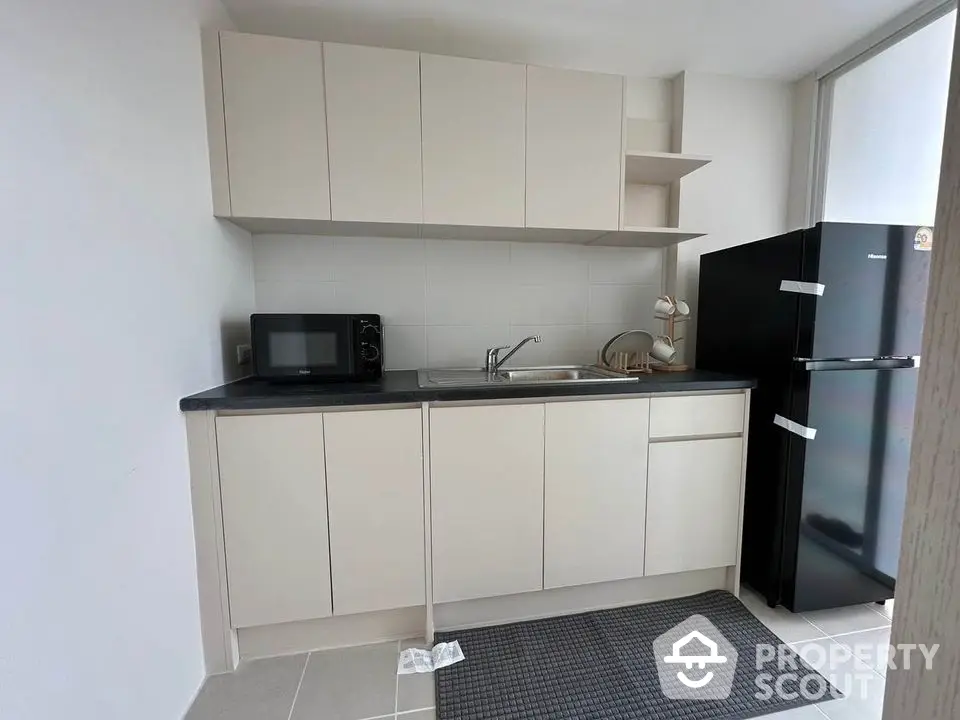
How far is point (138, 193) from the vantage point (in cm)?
107

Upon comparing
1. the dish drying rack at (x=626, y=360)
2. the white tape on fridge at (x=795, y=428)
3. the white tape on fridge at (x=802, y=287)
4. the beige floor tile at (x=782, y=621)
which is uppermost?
the white tape on fridge at (x=802, y=287)

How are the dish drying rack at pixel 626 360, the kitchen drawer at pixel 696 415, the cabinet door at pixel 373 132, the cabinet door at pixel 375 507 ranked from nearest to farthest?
1. the cabinet door at pixel 375 507
2. the cabinet door at pixel 373 132
3. the kitchen drawer at pixel 696 415
4. the dish drying rack at pixel 626 360

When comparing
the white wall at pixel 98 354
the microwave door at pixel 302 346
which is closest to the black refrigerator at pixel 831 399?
the microwave door at pixel 302 346

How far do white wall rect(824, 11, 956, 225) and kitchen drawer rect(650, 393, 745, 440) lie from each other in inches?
47.9

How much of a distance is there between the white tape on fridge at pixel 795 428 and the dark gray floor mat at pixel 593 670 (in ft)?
2.49

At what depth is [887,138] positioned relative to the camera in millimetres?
2008

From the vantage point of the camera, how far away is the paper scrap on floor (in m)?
1.42

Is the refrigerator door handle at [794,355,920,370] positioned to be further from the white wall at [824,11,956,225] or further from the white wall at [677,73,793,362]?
the white wall at [824,11,956,225]

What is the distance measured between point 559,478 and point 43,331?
145cm

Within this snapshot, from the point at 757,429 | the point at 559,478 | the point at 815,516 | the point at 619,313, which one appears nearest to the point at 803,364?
the point at 757,429

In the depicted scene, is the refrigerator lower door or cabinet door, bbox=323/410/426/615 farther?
the refrigerator lower door

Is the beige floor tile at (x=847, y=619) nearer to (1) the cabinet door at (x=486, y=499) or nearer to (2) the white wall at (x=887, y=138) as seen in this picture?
(1) the cabinet door at (x=486, y=499)

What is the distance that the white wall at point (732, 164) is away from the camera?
2.09 meters

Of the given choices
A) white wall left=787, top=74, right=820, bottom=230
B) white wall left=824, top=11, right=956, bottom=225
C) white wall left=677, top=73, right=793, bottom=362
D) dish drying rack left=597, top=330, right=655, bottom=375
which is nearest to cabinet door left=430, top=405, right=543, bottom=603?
dish drying rack left=597, top=330, right=655, bottom=375
